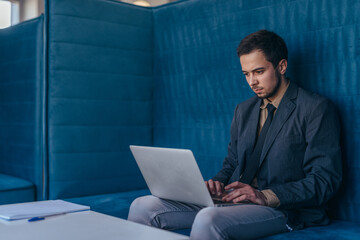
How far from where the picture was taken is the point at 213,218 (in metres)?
1.51

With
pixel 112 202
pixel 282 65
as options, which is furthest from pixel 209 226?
pixel 112 202

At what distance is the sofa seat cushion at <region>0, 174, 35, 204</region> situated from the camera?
2600 mm

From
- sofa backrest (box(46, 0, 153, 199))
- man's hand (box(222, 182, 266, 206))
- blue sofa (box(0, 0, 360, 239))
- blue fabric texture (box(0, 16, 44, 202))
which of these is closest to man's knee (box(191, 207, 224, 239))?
man's hand (box(222, 182, 266, 206))

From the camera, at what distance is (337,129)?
5.84 feet

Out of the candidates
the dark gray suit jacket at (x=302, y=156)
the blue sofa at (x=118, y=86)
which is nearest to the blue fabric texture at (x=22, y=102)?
the blue sofa at (x=118, y=86)

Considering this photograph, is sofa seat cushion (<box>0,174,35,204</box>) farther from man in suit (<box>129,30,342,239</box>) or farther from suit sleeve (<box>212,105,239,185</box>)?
suit sleeve (<box>212,105,239,185</box>)

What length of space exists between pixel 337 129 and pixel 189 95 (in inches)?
43.6

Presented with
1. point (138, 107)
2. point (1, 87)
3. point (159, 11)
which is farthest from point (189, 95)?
point (1, 87)

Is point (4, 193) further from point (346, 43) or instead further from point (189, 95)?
point (346, 43)

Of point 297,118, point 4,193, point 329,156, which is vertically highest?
point 297,118

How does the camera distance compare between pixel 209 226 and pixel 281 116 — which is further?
pixel 281 116

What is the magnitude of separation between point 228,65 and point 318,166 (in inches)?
37.1

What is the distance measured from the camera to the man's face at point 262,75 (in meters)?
1.91

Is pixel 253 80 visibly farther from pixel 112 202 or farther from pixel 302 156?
pixel 112 202
